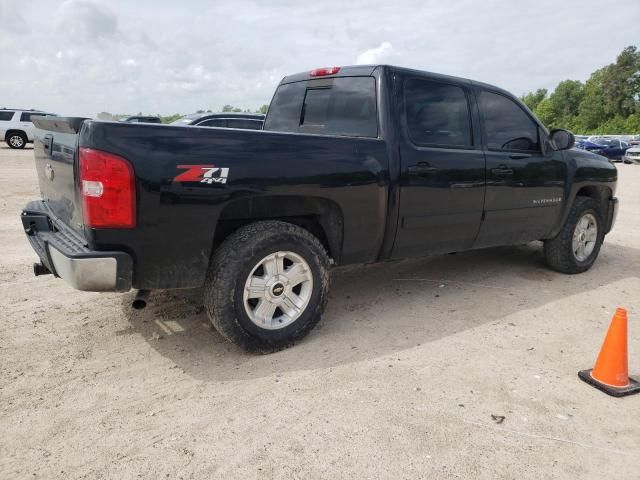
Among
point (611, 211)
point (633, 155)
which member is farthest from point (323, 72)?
point (633, 155)

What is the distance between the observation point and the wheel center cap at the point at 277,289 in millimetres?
3376

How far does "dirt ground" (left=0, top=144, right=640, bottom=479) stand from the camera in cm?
240

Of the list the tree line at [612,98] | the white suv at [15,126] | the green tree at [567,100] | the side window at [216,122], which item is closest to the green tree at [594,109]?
the tree line at [612,98]

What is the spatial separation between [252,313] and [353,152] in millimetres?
1302

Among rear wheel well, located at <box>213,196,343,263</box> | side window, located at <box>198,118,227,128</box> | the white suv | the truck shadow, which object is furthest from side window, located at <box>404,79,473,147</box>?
the white suv

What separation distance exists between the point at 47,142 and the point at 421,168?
268 cm

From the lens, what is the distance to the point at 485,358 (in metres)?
3.48

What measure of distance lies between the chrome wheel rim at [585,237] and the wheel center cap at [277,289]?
12.0 ft

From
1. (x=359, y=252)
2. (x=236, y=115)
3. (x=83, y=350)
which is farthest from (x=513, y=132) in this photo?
(x=236, y=115)

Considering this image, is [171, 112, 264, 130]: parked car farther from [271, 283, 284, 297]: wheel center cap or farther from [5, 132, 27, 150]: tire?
[5, 132, 27, 150]: tire

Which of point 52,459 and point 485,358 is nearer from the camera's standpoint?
point 52,459

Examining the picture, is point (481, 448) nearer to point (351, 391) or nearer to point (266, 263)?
point (351, 391)

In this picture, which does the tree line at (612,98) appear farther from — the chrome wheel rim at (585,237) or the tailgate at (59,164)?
the tailgate at (59,164)

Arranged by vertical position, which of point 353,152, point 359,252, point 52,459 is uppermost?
point 353,152
